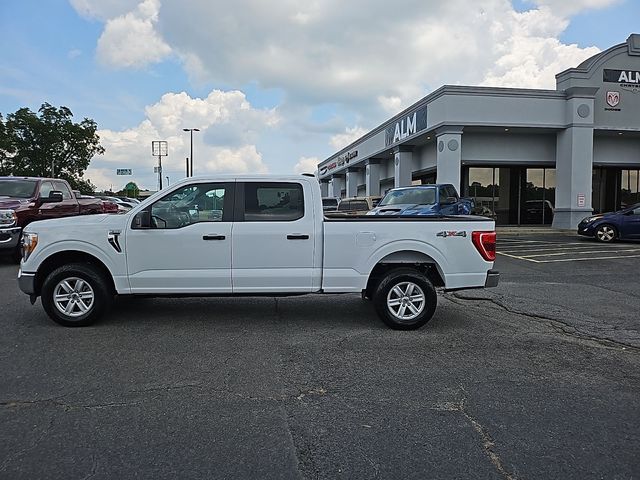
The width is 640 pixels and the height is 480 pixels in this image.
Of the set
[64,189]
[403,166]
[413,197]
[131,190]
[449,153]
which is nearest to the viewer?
[64,189]

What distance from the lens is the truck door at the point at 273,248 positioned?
259 inches

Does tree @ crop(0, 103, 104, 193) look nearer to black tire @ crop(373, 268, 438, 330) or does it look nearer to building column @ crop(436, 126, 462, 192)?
building column @ crop(436, 126, 462, 192)

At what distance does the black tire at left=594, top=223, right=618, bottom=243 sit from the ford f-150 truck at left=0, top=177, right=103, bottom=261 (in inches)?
670

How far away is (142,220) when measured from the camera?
6.52 meters

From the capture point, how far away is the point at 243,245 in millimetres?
6559

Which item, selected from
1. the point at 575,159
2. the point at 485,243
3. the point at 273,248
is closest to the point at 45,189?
the point at 273,248

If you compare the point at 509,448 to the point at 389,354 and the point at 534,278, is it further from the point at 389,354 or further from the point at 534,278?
the point at 534,278

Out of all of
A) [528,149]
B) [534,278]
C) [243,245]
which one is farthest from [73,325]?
[528,149]

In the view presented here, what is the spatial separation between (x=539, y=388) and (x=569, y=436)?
3.12ft

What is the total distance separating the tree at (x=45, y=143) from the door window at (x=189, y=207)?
2112 inches

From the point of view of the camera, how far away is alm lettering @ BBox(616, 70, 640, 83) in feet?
80.3

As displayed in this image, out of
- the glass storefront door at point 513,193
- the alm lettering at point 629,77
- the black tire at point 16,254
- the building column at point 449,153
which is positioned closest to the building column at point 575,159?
the alm lettering at point 629,77

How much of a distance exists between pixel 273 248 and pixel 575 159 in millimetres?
21417

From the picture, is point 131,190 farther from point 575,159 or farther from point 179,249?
point 179,249
